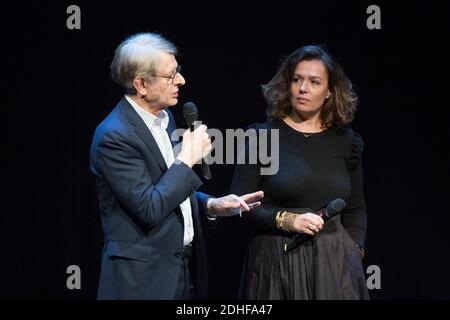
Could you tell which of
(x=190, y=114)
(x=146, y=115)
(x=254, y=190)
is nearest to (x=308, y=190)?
(x=254, y=190)

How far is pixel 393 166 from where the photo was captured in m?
2.89

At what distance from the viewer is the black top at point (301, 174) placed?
218 centimetres

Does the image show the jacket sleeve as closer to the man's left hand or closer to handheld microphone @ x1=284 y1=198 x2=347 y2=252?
the man's left hand

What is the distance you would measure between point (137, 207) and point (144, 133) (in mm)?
245

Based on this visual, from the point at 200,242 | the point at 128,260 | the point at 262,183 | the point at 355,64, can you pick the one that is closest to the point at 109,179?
the point at 128,260

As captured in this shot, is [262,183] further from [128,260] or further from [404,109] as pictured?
[404,109]

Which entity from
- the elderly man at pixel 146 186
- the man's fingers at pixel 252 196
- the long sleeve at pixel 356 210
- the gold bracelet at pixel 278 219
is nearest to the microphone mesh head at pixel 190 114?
the elderly man at pixel 146 186

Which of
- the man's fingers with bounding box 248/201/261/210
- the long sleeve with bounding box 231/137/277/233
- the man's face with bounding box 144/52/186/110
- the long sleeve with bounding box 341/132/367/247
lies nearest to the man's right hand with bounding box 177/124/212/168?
the man's face with bounding box 144/52/186/110

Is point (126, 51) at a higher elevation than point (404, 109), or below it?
higher

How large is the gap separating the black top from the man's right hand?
429mm

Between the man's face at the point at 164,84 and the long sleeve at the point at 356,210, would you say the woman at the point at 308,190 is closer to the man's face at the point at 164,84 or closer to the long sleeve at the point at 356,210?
the long sleeve at the point at 356,210

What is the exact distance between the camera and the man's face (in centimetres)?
192

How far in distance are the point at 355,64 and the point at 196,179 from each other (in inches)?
50.5

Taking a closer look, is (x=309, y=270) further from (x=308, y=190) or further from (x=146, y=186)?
(x=146, y=186)
